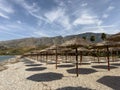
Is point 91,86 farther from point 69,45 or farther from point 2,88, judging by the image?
point 2,88

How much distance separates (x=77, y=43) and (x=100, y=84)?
127 inches

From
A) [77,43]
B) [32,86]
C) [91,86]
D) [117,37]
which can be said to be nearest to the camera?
[117,37]

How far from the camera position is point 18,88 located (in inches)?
409

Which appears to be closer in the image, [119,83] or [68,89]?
[68,89]

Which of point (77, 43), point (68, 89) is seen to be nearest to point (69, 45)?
point (77, 43)

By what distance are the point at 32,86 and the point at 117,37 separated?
19.4 feet

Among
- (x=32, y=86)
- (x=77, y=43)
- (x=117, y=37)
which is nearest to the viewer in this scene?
(x=117, y=37)

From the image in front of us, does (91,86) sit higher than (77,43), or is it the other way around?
(77,43)

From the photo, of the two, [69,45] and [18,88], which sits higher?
[69,45]

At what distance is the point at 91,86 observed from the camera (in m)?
10.1

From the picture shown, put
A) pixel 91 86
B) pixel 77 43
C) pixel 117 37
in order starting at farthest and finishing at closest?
1. pixel 77 43
2. pixel 91 86
3. pixel 117 37

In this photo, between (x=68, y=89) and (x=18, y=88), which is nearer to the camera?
(x=68, y=89)

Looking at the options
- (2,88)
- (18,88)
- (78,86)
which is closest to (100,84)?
(78,86)

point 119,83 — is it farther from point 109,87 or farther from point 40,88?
point 40,88
